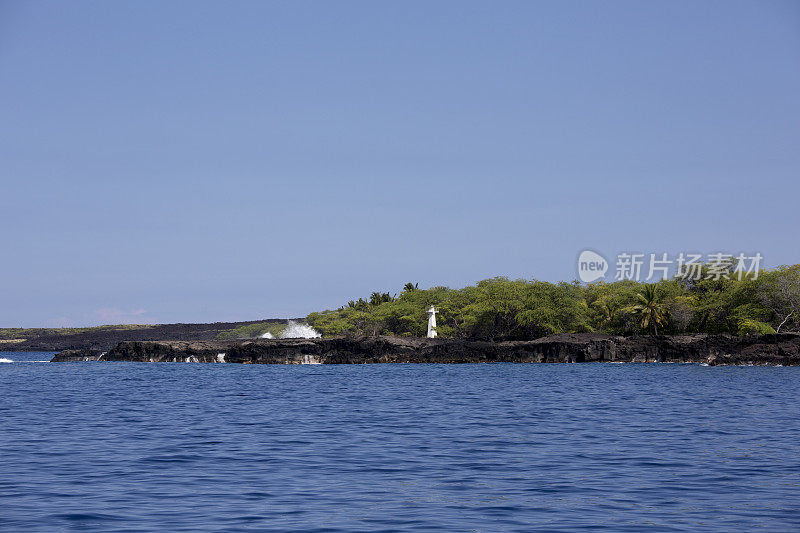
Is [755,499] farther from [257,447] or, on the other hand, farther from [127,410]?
[127,410]

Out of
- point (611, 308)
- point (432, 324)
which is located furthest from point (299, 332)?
point (611, 308)

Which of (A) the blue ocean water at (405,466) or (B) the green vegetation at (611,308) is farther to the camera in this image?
(B) the green vegetation at (611,308)

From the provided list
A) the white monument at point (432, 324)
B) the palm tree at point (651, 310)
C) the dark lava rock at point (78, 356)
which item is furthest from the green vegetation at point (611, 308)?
the dark lava rock at point (78, 356)

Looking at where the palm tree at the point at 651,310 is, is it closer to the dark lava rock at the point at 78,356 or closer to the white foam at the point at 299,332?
the white foam at the point at 299,332

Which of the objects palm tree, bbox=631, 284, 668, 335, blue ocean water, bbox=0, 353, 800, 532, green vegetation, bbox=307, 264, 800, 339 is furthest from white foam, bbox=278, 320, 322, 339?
blue ocean water, bbox=0, 353, 800, 532

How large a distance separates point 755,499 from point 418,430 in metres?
12.6

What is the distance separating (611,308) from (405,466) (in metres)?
97.1

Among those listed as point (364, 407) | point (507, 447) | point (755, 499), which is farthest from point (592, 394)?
point (755, 499)

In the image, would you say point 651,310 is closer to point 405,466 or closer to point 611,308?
point 611,308

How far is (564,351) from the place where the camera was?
9719cm

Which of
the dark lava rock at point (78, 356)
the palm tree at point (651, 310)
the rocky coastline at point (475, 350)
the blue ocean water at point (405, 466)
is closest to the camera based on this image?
the blue ocean water at point (405, 466)

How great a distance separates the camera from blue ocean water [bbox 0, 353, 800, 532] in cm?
1330

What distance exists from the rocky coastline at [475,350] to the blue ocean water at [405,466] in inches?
2164

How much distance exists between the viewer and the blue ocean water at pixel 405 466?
1330 centimetres
